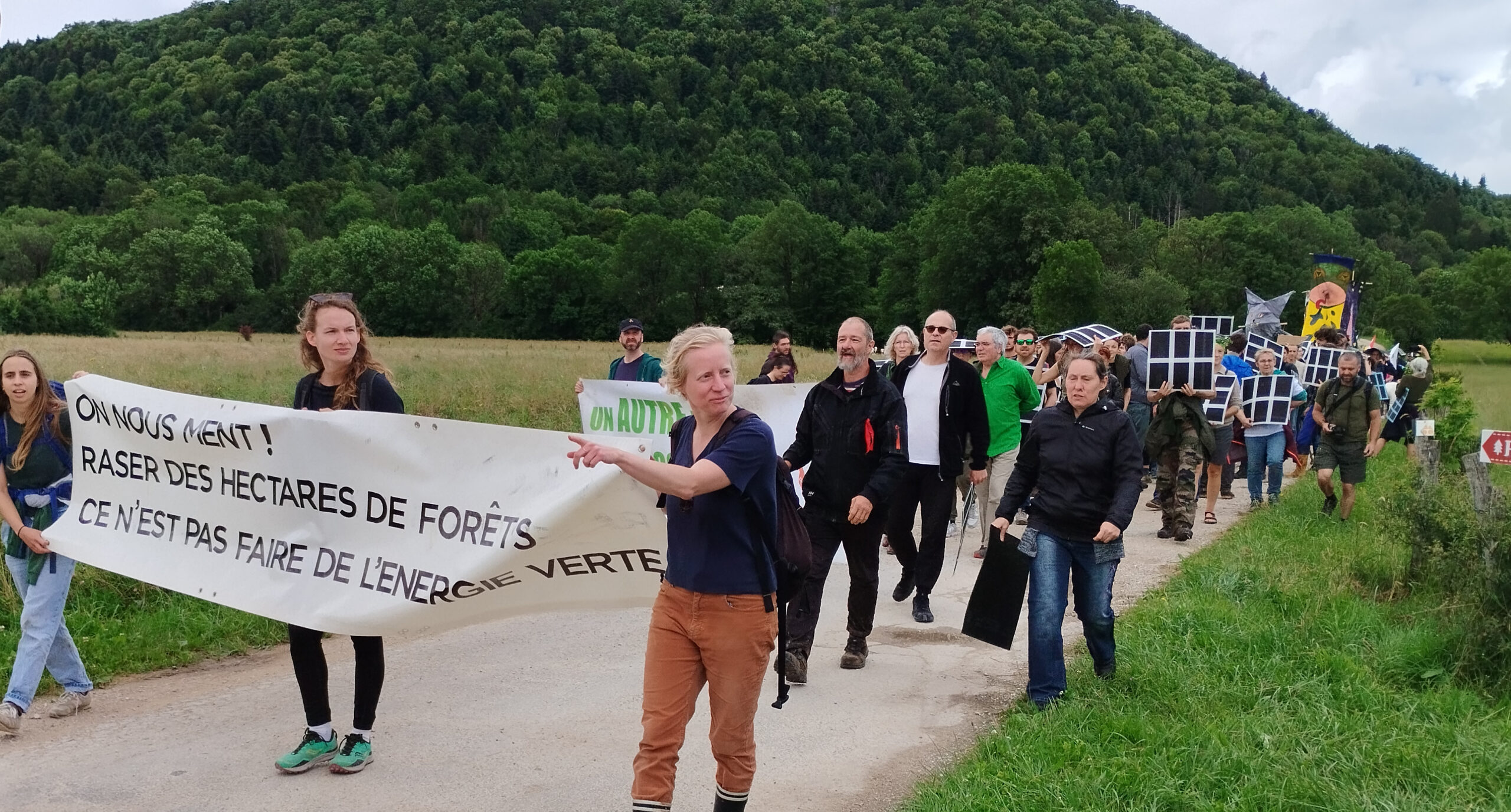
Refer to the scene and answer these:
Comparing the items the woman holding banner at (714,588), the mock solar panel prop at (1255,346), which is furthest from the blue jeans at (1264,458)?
→ the woman holding banner at (714,588)

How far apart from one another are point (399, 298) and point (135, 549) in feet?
284

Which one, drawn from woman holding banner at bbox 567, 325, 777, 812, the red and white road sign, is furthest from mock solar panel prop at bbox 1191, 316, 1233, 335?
woman holding banner at bbox 567, 325, 777, 812

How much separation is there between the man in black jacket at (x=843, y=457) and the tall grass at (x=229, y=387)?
11.3ft

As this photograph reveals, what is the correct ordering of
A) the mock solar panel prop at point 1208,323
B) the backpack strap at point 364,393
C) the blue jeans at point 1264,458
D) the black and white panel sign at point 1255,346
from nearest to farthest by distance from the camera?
the backpack strap at point 364,393
the blue jeans at point 1264,458
the mock solar panel prop at point 1208,323
the black and white panel sign at point 1255,346

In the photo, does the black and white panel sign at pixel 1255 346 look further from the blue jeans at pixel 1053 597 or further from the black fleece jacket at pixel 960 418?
the blue jeans at pixel 1053 597

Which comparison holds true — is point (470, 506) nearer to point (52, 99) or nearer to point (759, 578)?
point (759, 578)

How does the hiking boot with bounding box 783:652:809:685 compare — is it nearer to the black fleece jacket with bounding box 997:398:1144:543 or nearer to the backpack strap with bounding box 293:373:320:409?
the black fleece jacket with bounding box 997:398:1144:543

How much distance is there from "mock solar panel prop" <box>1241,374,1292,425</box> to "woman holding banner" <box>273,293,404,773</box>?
396 inches

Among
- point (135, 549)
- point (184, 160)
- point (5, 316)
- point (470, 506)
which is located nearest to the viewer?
point (470, 506)

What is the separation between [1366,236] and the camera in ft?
426

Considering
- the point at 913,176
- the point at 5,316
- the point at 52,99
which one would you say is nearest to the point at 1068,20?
the point at 913,176

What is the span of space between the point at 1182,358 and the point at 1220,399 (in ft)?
4.11

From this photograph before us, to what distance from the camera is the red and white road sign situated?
27.5ft

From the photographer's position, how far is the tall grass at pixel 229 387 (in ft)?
23.0
